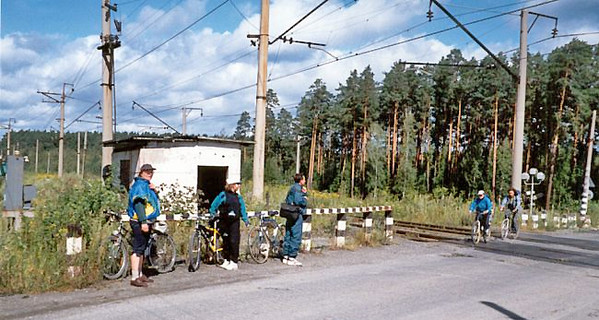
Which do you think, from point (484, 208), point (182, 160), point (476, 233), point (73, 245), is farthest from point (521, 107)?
point (73, 245)

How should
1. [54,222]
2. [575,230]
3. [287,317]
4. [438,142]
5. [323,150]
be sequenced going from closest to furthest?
[287,317] → [54,222] → [575,230] → [438,142] → [323,150]

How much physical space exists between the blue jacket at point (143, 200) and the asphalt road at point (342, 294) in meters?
1.06

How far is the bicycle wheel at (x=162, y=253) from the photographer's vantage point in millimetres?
9180

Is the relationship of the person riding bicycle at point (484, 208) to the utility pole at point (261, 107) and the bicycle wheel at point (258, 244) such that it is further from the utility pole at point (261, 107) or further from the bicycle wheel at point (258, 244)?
the bicycle wheel at point (258, 244)

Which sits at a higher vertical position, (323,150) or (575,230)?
(323,150)

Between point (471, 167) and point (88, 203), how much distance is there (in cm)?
5002

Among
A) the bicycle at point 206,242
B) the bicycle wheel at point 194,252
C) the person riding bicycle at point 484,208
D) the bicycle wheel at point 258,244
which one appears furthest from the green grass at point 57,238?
the person riding bicycle at point 484,208

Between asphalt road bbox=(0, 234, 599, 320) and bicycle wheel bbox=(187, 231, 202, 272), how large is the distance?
0.51 ft

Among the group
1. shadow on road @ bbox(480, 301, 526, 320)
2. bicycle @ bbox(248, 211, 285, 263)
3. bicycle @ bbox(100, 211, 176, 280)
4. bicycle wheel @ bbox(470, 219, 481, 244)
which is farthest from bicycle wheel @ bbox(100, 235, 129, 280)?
bicycle wheel @ bbox(470, 219, 481, 244)

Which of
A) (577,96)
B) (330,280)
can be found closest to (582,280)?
(330,280)

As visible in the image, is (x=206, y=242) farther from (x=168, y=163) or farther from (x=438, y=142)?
(x=438, y=142)

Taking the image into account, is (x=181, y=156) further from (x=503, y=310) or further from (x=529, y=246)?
(x=503, y=310)

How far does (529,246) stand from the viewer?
1625cm

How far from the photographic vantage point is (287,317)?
6.71 m
